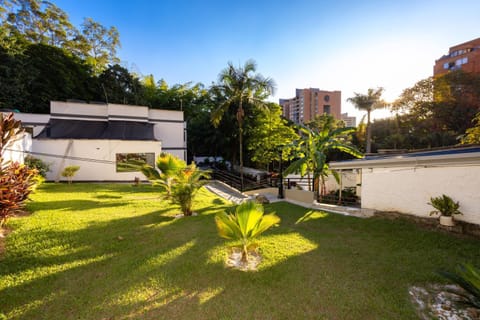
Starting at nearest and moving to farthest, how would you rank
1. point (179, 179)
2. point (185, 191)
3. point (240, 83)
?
point (185, 191) < point (179, 179) < point (240, 83)

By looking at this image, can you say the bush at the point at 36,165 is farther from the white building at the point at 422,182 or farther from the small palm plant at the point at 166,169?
the white building at the point at 422,182

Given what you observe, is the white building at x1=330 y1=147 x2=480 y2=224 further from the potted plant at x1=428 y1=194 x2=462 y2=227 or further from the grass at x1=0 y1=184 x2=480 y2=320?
the grass at x1=0 y1=184 x2=480 y2=320

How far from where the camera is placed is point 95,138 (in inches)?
559

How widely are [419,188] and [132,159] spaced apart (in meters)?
16.5

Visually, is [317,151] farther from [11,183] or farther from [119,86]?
[119,86]

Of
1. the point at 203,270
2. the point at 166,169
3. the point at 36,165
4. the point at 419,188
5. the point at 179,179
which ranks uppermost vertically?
the point at 36,165

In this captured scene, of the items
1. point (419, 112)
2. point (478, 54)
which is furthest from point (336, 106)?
point (419, 112)

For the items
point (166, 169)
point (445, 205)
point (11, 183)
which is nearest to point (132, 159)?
point (166, 169)

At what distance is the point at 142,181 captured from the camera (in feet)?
49.2

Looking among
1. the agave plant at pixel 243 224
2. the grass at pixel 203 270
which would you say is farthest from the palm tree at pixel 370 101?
the agave plant at pixel 243 224

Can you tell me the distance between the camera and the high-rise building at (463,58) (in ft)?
116

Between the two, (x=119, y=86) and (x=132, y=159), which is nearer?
(x=132, y=159)

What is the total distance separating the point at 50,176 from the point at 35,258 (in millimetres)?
13296

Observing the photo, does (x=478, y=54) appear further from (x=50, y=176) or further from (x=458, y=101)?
(x=50, y=176)
